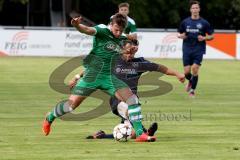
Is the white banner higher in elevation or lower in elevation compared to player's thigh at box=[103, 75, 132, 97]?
lower

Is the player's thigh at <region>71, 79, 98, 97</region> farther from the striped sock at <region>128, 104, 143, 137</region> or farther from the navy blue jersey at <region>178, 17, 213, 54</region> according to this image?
the navy blue jersey at <region>178, 17, 213, 54</region>

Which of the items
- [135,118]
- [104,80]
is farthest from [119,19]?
[135,118]

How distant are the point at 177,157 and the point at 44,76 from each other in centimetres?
1803

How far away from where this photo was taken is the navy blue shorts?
23.0 m

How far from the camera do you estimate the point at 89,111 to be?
17.8 meters

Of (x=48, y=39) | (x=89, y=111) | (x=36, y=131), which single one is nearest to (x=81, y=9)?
(x=48, y=39)

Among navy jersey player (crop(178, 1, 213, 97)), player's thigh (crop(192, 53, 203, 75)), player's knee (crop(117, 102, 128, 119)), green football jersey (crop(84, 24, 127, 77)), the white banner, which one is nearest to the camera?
green football jersey (crop(84, 24, 127, 77))

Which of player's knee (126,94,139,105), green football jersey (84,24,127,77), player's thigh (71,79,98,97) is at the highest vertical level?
green football jersey (84,24,127,77)

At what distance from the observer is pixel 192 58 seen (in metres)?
23.2

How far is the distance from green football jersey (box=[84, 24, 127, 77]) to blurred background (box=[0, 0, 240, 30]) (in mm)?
45119

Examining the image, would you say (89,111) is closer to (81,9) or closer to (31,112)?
(31,112)

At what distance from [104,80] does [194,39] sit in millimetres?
10317

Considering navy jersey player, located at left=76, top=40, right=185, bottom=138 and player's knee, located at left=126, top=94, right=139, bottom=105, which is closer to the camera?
player's knee, located at left=126, top=94, right=139, bottom=105

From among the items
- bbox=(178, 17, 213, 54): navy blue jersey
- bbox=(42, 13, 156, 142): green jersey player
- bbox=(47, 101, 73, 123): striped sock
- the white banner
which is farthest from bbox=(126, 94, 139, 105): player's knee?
the white banner
